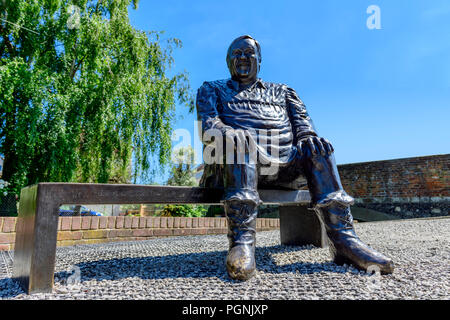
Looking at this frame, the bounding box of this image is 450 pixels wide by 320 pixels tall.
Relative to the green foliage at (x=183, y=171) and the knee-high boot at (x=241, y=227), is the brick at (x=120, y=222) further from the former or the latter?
the green foliage at (x=183, y=171)

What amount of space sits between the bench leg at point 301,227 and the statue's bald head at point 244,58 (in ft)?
4.06

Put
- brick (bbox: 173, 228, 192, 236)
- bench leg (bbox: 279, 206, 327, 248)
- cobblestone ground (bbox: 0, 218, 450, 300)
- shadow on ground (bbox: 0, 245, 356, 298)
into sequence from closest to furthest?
cobblestone ground (bbox: 0, 218, 450, 300) → shadow on ground (bbox: 0, 245, 356, 298) → bench leg (bbox: 279, 206, 327, 248) → brick (bbox: 173, 228, 192, 236)

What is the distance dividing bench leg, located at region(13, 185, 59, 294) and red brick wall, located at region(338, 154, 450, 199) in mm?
9568

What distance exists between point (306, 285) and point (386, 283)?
1.22 feet

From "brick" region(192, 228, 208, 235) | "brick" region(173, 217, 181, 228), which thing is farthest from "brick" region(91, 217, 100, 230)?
"brick" region(192, 228, 208, 235)

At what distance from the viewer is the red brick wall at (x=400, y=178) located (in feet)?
27.1

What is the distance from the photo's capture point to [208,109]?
2047mm

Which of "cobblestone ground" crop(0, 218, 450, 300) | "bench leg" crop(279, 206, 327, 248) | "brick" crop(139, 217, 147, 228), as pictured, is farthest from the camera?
"brick" crop(139, 217, 147, 228)

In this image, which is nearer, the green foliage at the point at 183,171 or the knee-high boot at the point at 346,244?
the knee-high boot at the point at 346,244

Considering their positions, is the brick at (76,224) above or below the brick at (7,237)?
above

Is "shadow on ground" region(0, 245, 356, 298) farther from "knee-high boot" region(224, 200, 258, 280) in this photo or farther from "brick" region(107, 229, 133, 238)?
"brick" region(107, 229, 133, 238)

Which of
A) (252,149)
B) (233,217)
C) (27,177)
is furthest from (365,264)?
(27,177)

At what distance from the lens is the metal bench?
4.43 feet

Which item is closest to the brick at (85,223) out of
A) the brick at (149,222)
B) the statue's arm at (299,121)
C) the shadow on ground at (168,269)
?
the brick at (149,222)
